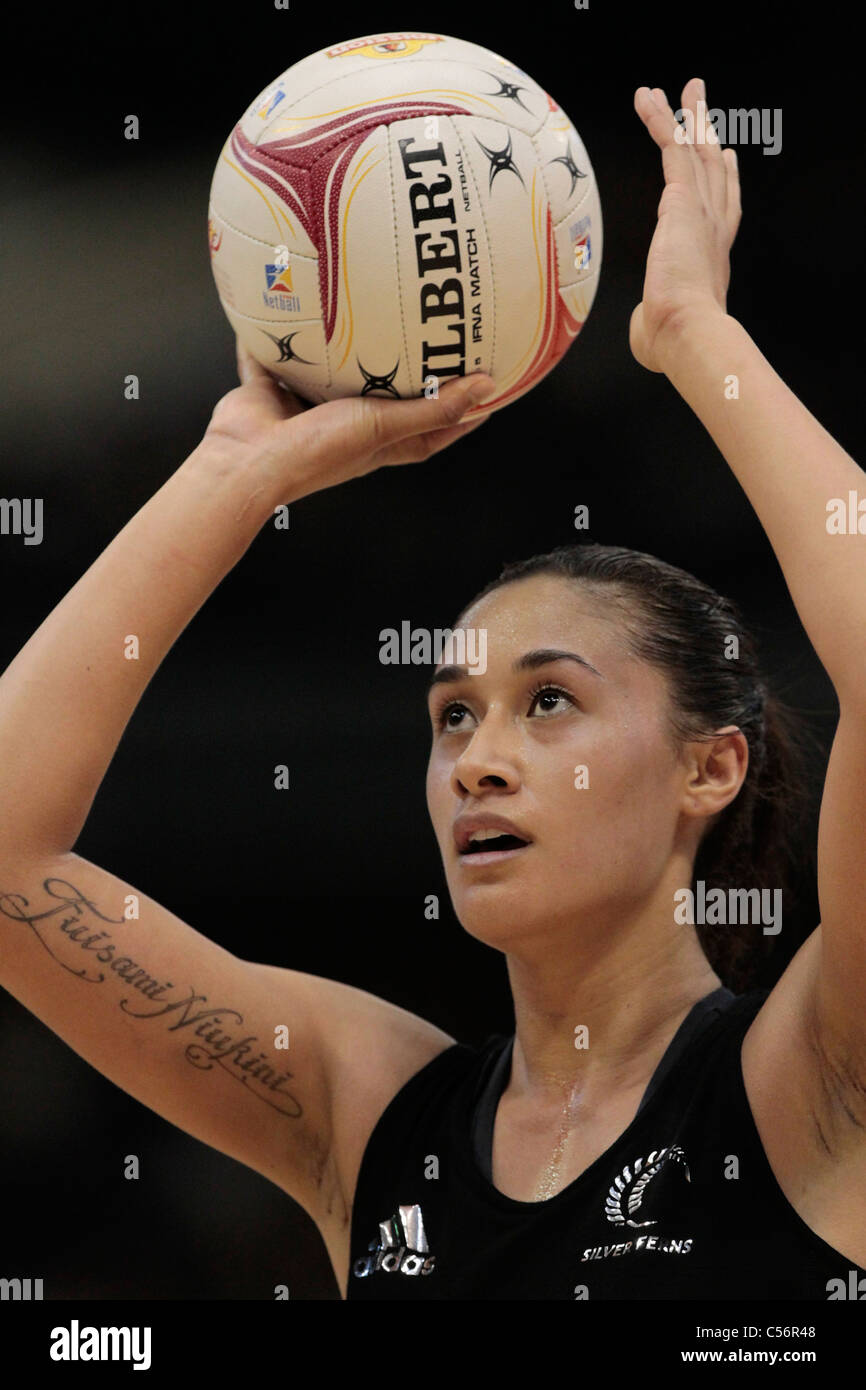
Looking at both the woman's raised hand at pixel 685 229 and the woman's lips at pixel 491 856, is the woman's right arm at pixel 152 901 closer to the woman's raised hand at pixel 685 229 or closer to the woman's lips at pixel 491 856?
the woman's raised hand at pixel 685 229

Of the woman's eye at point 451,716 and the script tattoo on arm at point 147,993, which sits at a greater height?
the woman's eye at point 451,716

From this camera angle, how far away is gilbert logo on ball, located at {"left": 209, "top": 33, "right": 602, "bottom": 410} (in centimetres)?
232

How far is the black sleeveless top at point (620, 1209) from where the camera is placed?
201 centimetres

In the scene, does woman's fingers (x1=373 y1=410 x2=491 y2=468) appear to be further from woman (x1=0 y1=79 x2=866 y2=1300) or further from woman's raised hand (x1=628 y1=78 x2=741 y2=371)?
woman's raised hand (x1=628 y1=78 x2=741 y2=371)

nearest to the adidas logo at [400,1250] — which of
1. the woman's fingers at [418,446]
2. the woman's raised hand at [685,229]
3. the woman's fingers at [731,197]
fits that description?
the woman's fingers at [418,446]

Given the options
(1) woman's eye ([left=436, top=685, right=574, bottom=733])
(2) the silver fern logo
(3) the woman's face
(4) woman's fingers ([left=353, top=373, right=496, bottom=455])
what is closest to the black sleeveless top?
(2) the silver fern logo

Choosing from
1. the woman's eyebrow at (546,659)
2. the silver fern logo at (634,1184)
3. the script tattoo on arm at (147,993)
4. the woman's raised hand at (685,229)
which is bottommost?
the silver fern logo at (634,1184)

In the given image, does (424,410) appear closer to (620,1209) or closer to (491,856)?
(491,856)

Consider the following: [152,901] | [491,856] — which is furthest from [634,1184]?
[152,901]

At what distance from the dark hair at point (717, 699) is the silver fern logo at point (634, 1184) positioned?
0.59 m

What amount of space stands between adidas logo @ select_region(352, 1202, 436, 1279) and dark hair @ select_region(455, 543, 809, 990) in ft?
2.37

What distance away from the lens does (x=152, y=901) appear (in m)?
2.45

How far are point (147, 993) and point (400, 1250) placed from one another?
0.53 m

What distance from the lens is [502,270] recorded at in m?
2.34
